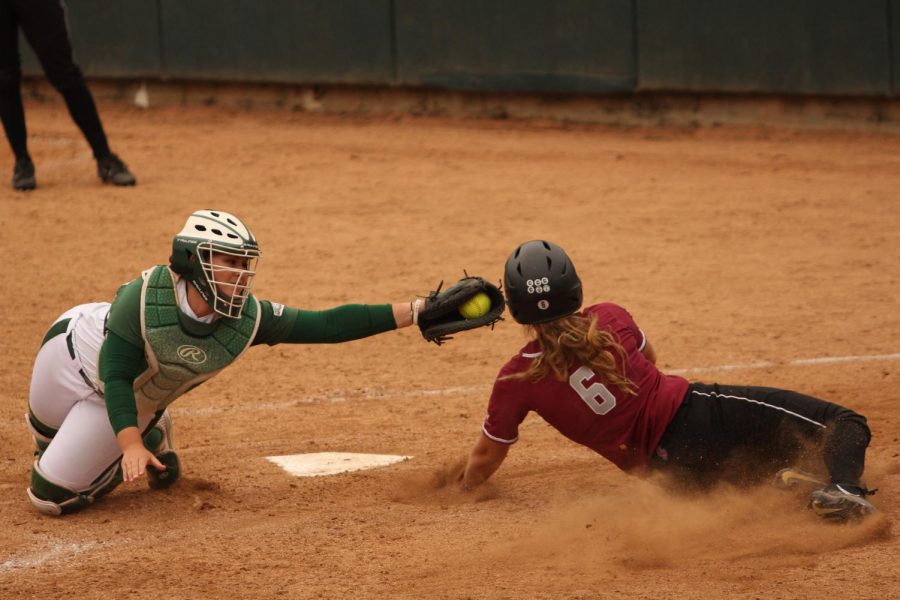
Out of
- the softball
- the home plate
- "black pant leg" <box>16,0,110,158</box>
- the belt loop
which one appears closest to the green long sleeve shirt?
the softball

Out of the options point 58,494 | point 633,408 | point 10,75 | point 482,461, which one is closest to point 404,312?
point 482,461

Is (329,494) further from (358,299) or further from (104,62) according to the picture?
(104,62)

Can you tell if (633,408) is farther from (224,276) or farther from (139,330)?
(139,330)

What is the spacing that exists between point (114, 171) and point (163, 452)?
589cm

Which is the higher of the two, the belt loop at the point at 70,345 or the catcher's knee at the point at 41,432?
the belt loop at the point at 70,345

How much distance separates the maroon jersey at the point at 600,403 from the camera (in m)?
4.76

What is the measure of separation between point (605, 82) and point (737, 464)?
8490 mm

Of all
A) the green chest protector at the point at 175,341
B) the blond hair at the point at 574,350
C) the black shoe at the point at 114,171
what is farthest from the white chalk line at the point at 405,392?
the black shoe at the point at 114,171

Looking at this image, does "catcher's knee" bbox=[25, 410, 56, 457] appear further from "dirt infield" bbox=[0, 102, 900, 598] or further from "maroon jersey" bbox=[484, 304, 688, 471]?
"maroon jersey" bbox=[484, 304, 688, 471]

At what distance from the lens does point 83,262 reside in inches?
368

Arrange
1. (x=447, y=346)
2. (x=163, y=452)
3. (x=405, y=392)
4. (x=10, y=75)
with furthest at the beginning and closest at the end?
(x=10, y=75)
(x=447, y=346)
(x=405, y=392)
(x=163, y=452)

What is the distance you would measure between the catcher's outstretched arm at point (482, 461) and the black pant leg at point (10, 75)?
6378 millimetres

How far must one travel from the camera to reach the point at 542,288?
4664 millimetres

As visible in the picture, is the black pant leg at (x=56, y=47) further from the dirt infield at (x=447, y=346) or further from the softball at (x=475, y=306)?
the softball at (x=475, y=306)
